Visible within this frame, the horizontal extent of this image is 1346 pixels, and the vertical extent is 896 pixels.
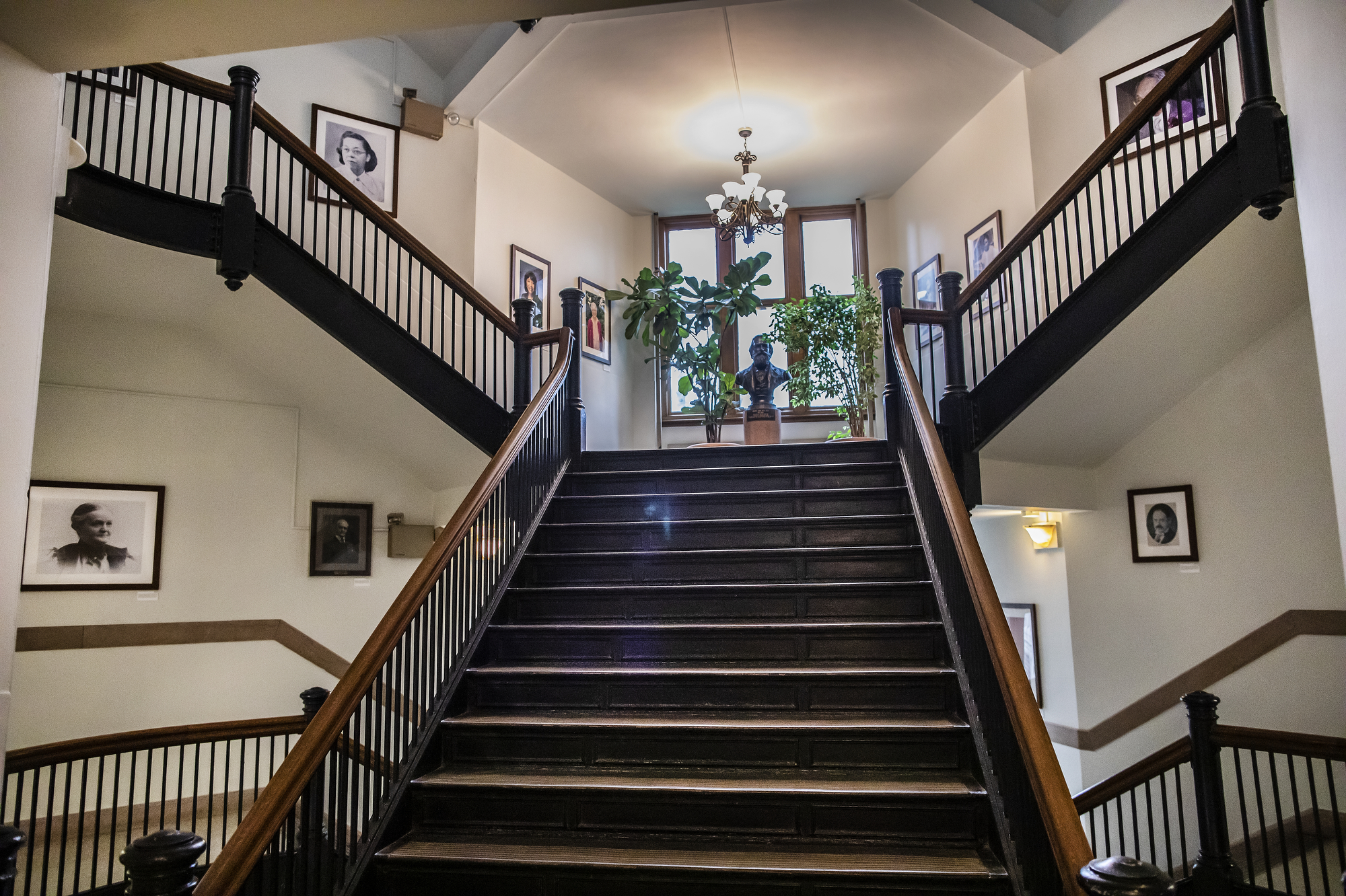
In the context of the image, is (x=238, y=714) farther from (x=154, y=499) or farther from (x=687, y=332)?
(x=687, y=332)

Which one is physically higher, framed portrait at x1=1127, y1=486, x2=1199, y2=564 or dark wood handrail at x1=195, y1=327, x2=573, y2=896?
framed portrait at x1=1127, y1=486, x2=1199, y2=564

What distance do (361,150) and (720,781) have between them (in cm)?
576

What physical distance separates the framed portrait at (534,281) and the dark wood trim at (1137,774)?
5328 mm

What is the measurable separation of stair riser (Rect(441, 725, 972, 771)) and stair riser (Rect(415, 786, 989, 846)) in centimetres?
23

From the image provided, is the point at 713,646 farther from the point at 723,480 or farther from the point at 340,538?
the point at 340,538

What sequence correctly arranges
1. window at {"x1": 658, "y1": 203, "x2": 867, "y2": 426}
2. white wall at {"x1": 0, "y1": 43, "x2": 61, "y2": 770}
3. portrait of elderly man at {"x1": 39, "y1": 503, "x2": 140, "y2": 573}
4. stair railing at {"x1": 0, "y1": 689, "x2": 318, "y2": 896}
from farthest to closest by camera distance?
window at {"x1": 658, "y1": 203, "x2": 867, "y2": 426}
portrait of elderly man at {"x1": 39, "y1": 503, "x2": 140, "y2": 573}
stair railing at {"x1": 0, "y1": 689, "x2": 318, "y2": 896}
white wall at {"x1": 0, "y1": 43, "x2": 61, "y2": 770}

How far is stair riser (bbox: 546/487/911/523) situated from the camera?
4859mm

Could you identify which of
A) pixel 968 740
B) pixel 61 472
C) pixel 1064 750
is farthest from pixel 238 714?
pixel 1064 750

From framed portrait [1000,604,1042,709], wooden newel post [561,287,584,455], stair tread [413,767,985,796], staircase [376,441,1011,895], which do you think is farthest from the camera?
Result: framed portrait [1000,604,1042,709]

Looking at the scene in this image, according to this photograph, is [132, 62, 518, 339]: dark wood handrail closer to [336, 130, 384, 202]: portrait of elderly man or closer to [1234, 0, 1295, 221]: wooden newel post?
[336, 130, 384, 202]: portrait of elderly man

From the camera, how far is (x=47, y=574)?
5.45m

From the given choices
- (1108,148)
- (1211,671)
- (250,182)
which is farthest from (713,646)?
(250,182)

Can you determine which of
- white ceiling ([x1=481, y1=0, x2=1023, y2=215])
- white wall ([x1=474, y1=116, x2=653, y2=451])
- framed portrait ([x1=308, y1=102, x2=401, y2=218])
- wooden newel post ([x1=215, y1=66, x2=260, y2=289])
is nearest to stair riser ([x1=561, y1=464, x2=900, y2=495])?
wooden newel post ([x1=215, y1=66, x2=260, y2=289])

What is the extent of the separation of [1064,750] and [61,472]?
272 inches
